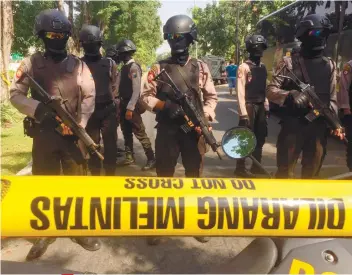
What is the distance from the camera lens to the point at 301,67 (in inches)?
129

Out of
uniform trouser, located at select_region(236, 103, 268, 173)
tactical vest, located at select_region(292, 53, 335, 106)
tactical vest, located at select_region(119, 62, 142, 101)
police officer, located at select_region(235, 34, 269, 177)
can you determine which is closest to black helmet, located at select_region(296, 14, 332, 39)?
tactical vest, located at select_region(292, 53, 335, 106)

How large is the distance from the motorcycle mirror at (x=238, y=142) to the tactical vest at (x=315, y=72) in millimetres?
1465

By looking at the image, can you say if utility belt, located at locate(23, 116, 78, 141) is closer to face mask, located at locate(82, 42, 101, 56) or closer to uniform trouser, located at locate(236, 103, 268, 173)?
face mask, located at locate(82, 42, 101, 56)

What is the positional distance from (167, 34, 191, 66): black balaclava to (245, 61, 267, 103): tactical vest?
5.98 feet

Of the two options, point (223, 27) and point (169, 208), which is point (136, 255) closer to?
point (169, 208)

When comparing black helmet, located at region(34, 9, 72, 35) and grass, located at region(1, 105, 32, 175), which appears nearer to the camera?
black helmet, located at region(34, 9, 72, 35)

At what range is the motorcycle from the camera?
123 cm

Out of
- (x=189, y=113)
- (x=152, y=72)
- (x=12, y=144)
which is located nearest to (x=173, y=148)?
(x=189, y=113)

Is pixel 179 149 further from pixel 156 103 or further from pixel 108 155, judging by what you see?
pixel 108 155

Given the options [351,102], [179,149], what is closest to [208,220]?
[179,149]

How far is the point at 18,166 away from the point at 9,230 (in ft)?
15.3

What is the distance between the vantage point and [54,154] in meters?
2.96

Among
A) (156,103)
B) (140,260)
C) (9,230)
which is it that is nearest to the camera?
(9,230)

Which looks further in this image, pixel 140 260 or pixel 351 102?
pixel 351 102
